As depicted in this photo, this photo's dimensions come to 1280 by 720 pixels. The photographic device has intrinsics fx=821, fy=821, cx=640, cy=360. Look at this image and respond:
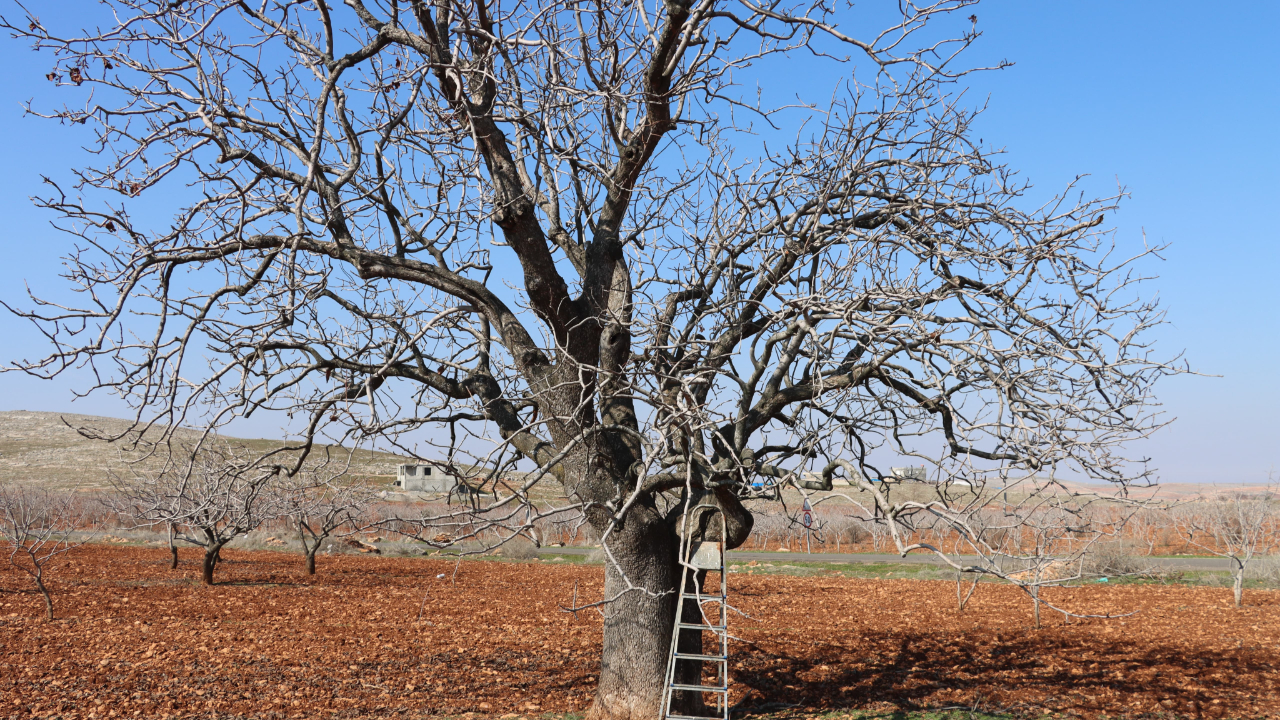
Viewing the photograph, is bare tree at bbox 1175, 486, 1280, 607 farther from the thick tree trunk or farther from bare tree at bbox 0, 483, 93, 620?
bare tree at bbox 0, 483, 93, 620

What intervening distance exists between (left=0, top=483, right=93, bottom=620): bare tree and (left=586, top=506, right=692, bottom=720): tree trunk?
868 cm

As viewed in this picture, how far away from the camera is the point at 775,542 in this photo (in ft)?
116

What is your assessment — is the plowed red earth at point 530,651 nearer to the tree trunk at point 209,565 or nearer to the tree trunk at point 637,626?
the tree trunk at point 209,565

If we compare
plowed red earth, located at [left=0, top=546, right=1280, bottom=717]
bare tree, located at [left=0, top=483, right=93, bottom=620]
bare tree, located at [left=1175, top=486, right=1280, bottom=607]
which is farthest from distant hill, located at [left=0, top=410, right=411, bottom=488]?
bare tree, located at [left=1175, top=486, right=1280, bottom=607]

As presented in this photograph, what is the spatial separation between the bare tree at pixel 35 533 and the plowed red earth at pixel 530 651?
631 millimetres

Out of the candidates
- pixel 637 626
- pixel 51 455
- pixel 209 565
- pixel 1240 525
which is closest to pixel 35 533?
pixel 209 565

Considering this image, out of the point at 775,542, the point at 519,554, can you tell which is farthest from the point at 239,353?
the point at 775,542

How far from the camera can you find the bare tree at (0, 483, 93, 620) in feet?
40.4

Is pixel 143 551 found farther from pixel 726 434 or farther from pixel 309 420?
pixel 726 434

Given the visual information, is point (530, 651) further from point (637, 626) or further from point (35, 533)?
point (35, 533)

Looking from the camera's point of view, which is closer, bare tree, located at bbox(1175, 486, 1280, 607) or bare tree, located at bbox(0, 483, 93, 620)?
bare tree, located at bbox(0, 483, 93, 620)

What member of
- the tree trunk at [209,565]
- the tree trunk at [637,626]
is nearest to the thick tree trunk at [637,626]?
the tree trunk at [637,626]

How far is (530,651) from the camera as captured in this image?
10438 mm

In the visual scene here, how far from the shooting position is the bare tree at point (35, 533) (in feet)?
40.4
